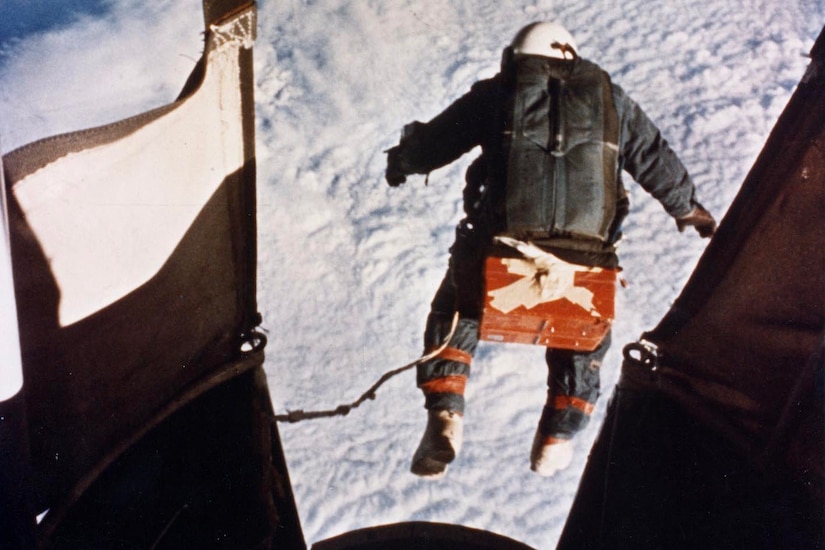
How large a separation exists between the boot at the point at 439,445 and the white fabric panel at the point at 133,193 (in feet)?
4.84

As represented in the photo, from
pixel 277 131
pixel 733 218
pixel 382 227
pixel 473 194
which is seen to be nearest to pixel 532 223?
pixel 473 194

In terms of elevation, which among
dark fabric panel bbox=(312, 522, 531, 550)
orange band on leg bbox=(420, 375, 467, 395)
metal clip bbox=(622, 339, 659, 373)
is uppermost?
metal clip bbox=(622, 339, 659, 373)

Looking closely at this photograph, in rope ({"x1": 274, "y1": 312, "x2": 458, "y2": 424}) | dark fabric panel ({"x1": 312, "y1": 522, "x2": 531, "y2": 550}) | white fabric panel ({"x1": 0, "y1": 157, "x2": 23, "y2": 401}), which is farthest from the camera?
dark fabric panel ({"x1": 312, "y1": 522, "x2": 531, "y2": 550})

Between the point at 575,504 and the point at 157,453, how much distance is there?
2398mm

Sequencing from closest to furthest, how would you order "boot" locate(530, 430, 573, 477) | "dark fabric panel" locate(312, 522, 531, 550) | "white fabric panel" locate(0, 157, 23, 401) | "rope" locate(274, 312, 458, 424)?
"white fabric panel" locate(0, 157, 23, 401)
"rope" locate(274, 312, 458, 424)
"boot" locate(530, 430, 573, 477)
"dark fabric panel" locate(312, 522, 531, 550)

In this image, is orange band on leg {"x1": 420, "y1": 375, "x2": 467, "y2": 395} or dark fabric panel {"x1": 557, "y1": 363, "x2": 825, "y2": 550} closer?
dark fabric panel {"x1": 557, "y1": 363, "x2": 825, "y2": 550}

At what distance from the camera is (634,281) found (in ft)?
27.2

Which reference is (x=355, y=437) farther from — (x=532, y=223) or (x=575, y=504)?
(x=532, y=223)

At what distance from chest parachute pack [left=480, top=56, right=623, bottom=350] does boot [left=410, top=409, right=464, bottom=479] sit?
58 centimetres

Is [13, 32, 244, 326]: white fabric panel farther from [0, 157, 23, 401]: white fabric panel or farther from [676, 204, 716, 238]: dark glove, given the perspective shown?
[676, 204, 716, 238]: dark glove

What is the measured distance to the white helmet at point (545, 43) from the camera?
288 cm

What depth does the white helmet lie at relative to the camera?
2.88 m

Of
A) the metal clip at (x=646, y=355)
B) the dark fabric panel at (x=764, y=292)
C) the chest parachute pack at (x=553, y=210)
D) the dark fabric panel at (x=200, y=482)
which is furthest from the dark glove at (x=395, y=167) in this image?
the dark fabric panel at (x=764, y=292)

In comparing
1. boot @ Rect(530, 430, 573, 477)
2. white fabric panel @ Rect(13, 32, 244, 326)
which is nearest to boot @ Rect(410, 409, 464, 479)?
boot @ Rect(530, 430, 573, 477)
